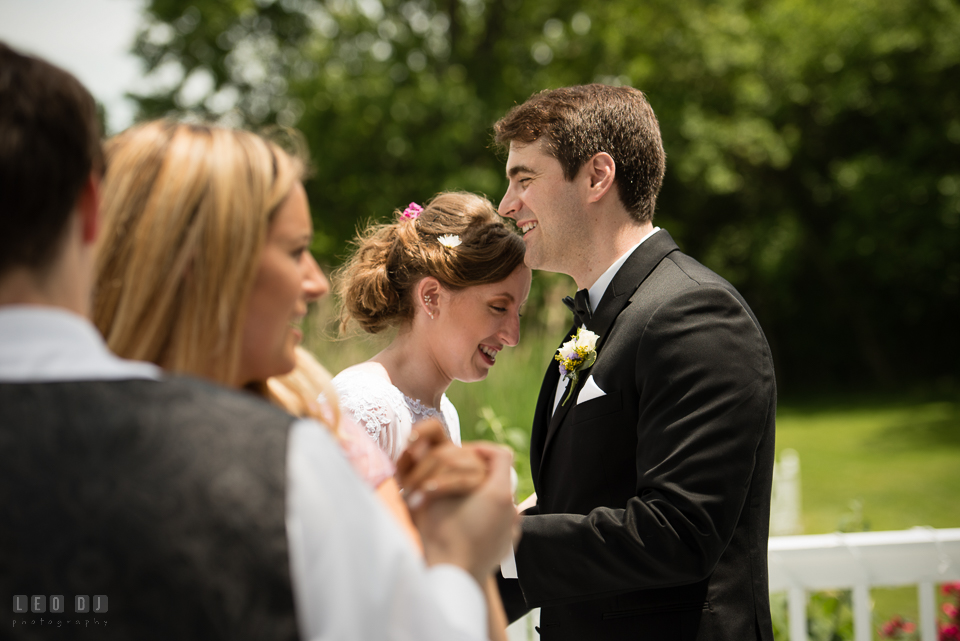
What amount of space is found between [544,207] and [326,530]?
204 cm

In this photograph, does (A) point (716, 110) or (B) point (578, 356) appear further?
(A) point (716, 110)

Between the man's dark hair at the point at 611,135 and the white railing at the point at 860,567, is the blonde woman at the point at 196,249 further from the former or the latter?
the white railing at the point at 860,567

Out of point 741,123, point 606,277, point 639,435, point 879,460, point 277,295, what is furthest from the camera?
point 741,123

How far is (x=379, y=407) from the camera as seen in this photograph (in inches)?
108

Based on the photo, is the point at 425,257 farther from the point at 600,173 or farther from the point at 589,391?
the point at 589,391

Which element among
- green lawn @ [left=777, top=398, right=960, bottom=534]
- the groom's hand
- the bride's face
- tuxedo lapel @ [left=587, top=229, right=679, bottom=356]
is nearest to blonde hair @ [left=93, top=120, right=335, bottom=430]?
the groom's hand

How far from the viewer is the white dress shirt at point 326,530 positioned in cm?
91

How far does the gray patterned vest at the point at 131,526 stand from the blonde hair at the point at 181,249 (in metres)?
0.30

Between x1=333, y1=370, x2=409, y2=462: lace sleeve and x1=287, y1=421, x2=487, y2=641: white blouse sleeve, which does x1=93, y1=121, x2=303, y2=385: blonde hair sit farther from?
x1=333, y1=370, x2=409, y2=462: lace sleeve

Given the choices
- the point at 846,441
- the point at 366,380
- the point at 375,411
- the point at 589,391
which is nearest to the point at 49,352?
the point at 589,391

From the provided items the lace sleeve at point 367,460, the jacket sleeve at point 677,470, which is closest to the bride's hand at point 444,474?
the lace sleeve at point 367,460

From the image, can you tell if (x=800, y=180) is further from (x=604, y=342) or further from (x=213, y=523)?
(x=213, y=523)

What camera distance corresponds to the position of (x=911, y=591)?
22.3 feet

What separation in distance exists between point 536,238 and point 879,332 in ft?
80.7
